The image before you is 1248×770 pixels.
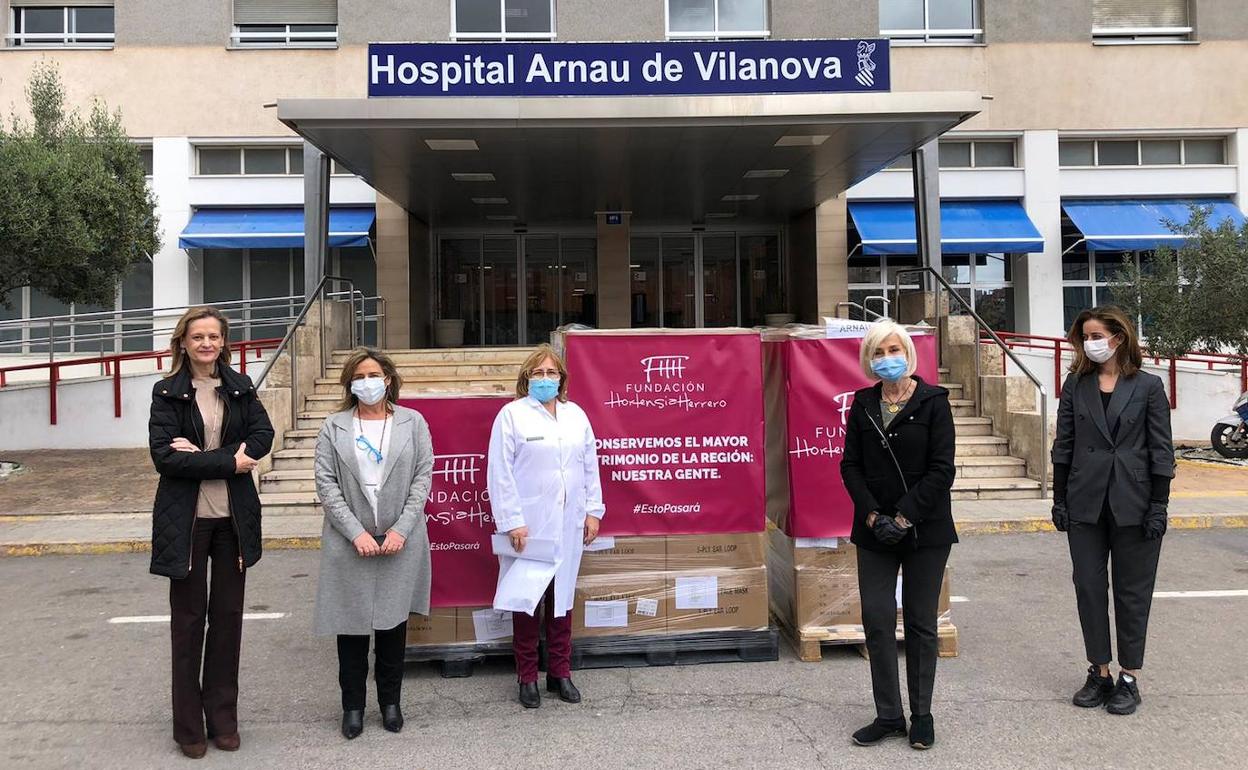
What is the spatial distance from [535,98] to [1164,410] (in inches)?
350

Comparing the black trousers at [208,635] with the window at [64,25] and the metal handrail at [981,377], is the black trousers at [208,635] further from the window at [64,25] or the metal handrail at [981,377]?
the window at [64,25]

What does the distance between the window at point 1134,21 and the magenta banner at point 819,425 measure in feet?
62.8

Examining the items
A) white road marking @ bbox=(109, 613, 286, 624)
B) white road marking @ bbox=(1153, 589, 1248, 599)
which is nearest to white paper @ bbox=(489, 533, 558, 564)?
white road marking @ bbox=(109, 613, 286, 624)

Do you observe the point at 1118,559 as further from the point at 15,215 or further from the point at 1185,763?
the point at 15,215

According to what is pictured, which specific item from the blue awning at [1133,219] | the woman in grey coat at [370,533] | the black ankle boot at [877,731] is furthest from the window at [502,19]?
the black ankle boot at [877,731]

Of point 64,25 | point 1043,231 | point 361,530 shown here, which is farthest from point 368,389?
point 64,25

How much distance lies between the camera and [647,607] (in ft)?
16.5

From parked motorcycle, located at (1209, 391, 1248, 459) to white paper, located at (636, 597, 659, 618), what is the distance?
11603 mm

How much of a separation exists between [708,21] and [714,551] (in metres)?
17.1

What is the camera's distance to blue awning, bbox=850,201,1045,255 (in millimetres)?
18375

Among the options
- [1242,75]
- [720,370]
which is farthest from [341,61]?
[1242,75]

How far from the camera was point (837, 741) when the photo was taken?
3980 millimetres

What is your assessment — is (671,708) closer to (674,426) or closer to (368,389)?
(674,426)

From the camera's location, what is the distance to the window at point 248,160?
19438 mm
